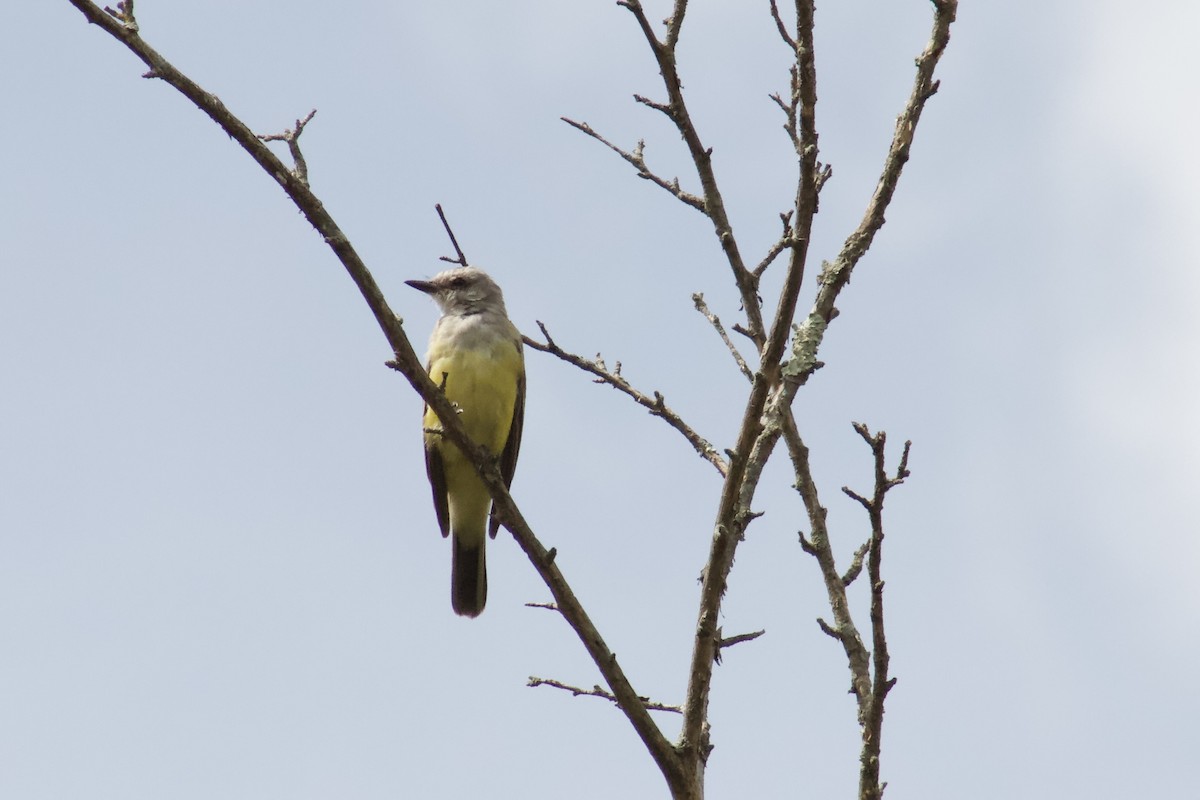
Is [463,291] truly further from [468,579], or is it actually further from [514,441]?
[468,579]

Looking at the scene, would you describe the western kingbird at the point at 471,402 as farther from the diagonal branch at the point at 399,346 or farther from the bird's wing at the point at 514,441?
the diagonal branch at the point at 399,346

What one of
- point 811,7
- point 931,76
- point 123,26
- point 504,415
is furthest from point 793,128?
point 504,415

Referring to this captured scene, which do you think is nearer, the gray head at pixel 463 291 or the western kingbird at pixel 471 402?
the western kingbird at pixel 471 402

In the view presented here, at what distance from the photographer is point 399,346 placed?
4207 millimetres

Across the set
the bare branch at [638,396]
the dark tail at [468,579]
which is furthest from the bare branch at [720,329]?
the dark tail at [468,579]

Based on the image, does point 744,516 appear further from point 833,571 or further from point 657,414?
point 657,414

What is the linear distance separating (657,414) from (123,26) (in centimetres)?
Answer: 298

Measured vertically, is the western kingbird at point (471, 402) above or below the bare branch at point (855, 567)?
above

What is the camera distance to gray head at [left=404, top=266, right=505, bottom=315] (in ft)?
26.7

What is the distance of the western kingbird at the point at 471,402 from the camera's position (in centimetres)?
739

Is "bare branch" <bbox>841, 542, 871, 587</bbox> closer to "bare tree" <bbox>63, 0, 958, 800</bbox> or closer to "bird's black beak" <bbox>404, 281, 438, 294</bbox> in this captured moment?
"bare tree" <bbox>63, 0, 958, 800</bbox>

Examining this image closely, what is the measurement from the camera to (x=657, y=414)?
604cm

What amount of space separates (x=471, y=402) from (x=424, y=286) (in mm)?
1551

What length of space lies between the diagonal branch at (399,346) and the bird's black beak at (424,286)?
3.96m
